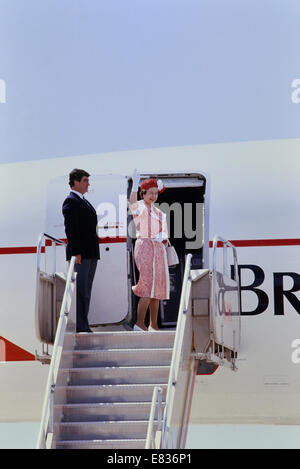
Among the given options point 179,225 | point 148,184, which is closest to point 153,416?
point 148,184

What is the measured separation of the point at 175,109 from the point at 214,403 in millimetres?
2396

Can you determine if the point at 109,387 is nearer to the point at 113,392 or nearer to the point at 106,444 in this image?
the point at 113,392

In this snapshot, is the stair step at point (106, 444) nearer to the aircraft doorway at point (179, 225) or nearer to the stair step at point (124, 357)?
the stair step at point (124, 357)

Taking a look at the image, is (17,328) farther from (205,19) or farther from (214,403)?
(205,19)

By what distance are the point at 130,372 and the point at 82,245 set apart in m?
1.09

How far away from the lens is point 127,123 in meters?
8.97

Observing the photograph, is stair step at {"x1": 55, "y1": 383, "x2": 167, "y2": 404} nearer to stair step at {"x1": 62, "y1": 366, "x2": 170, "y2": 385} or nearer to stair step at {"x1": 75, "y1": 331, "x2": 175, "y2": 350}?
stair step at {"x1": 62, "y1": 366, "x2": 170, "y2": 385}

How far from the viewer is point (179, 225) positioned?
891cm

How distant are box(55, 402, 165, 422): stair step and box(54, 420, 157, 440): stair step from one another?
9cm

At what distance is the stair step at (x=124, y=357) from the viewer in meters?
7.80

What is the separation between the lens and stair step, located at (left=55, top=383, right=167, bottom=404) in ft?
25.0

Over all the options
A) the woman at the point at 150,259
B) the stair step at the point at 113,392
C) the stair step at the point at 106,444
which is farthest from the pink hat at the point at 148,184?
the stair step at the point at 106,444
